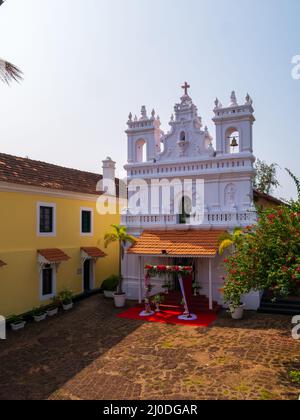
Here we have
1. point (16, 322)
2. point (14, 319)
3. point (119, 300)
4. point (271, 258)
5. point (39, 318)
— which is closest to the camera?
point (271, 258)

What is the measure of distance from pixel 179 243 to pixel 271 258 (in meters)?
7.55

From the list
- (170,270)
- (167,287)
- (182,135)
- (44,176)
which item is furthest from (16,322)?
(182,135)

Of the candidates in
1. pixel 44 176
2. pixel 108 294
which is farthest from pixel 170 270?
pixel 44 176

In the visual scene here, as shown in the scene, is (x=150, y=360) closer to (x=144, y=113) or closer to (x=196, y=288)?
(x=196, y=288)

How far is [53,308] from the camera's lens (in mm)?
16188

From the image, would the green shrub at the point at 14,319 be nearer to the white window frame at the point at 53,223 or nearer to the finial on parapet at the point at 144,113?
the white window frame at the point at 53,223

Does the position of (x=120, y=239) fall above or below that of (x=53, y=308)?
above

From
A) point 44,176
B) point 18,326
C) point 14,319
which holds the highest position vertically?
point 44,176

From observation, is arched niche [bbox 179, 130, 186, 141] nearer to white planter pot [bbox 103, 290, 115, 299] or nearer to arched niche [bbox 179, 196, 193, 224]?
arched niche [bbox 179, 196, 193, 224]

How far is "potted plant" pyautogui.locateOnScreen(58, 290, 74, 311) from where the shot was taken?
16.8 m

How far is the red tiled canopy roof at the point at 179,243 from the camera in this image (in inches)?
598

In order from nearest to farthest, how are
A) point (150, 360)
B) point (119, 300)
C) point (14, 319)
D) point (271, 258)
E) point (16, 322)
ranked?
point (271, 258)
point (150, 360)
point (16, 322)
point (14, 319)
point (119, 300)

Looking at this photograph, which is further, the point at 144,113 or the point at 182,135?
the point at 144,113
